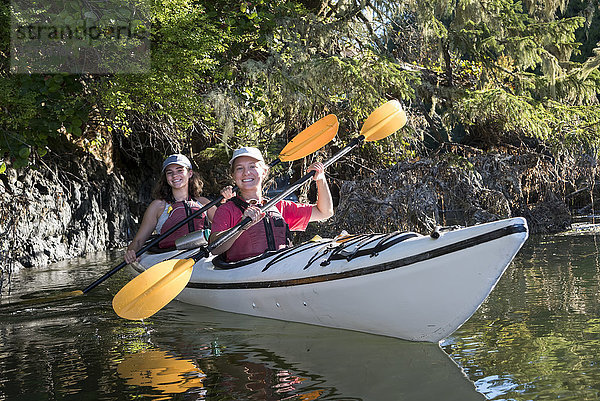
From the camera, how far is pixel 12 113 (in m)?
6.73

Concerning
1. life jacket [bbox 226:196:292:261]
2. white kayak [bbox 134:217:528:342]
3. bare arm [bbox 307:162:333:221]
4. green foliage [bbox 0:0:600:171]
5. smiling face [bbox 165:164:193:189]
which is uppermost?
green foliage [bbox 0:0:600:171]

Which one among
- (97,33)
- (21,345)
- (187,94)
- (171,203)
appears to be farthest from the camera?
(187,94)

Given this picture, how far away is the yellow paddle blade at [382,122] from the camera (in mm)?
5488

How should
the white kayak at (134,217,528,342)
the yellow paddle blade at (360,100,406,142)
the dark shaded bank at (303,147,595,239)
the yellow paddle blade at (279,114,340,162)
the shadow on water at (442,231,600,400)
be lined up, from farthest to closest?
the dark shaded bank at (303,147,595,239) → the yellow paddle blade at (279,114,340,162) → the yellow paddle blade at (360,100,406,142) → the white kayak at (134,217,528,342) → the shadow on water at (442,231,600,400)

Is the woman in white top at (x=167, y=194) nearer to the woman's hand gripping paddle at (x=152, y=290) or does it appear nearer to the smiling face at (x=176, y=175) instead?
the smiling face at (x=176, y=175)

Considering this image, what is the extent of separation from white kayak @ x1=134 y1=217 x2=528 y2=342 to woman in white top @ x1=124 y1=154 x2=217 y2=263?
69.9 inches

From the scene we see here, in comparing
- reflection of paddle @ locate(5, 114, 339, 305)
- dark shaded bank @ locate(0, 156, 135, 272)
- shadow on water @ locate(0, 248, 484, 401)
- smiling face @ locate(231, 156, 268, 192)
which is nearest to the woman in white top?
reflection of paddle @ locate(5, 114, 339, 305)

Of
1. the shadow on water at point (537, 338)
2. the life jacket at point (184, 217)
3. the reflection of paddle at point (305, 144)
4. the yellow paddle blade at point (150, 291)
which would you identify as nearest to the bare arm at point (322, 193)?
the reflection of paddle at point (305, 144)

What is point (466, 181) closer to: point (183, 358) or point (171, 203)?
point (171, 203)

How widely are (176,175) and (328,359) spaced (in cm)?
314

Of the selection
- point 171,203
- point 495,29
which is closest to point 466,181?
point 495,29

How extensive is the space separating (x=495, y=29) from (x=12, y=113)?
6448 mm

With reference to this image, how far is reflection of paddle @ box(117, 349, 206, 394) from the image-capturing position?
Result: 3.06m

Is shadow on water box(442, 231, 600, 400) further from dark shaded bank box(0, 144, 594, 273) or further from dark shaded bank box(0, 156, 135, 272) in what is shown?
dark shaded bank box(0, 156, 135, 272)
